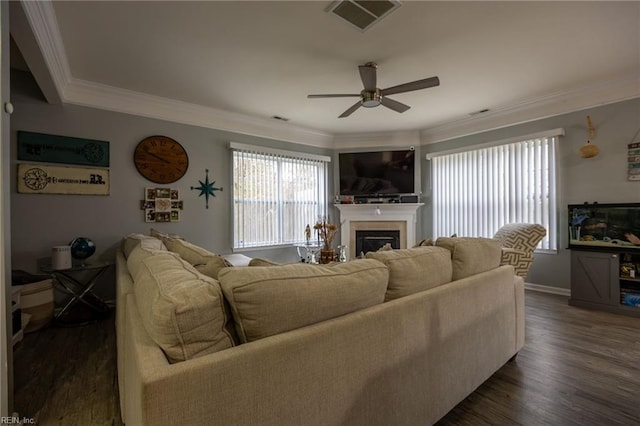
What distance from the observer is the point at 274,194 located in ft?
16.1

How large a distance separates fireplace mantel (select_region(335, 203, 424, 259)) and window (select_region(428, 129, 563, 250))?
1.42 ft

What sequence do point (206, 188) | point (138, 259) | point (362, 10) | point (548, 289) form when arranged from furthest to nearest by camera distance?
point (206, 188)
point (548, 289)
point (362, 10)
point (138, 259)

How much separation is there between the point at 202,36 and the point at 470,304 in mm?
2824

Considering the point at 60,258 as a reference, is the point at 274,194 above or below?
above

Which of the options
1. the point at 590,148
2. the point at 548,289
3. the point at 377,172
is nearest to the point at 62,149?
the point at 377,172

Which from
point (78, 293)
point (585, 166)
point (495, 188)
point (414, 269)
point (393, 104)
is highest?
point (393, 104)

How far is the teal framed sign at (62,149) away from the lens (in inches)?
121

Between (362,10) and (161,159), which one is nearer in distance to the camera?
(362,10)

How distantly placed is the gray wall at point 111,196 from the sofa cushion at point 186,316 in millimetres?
3148

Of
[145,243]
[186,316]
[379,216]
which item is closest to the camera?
[186,316]

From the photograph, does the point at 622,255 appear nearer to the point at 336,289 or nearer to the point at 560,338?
the point at 560,338

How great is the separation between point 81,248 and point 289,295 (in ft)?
10.4

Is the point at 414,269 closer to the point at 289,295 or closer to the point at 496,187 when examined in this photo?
the point at 289,295

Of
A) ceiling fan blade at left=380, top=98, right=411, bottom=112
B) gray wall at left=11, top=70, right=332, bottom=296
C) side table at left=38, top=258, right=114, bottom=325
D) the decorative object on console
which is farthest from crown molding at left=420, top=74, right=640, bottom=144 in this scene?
the decorative object on console
